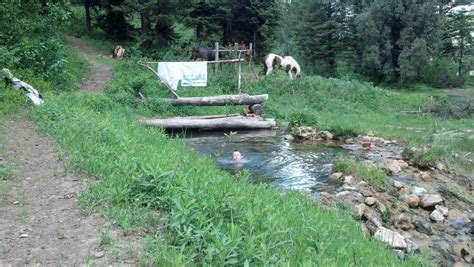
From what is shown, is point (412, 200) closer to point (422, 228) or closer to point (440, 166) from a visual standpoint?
point (422, 228)

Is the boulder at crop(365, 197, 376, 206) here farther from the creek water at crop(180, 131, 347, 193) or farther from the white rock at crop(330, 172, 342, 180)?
the white rock at crop(330, 172, 342, 180)

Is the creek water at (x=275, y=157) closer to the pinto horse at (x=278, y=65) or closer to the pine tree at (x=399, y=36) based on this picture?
the pinto horse at (x=278, y=65)

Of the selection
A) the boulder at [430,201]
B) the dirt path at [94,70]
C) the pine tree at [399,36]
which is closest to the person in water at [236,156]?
the boulder at [430,201]

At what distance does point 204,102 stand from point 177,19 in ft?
39.7

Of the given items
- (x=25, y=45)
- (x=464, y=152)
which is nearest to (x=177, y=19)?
(x=25, y=45)

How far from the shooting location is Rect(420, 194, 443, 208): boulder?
9375mm

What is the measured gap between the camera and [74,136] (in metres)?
7.79

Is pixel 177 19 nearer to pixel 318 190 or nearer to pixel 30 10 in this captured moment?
pixel 30 10

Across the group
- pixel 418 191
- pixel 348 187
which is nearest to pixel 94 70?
pixel 348 187

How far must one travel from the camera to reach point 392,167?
11.8 meters

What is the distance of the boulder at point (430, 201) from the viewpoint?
369 inches

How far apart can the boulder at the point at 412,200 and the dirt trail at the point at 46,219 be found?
6.54 m

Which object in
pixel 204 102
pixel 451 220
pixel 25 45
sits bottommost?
pixel 451 220

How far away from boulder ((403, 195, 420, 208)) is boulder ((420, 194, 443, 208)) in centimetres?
10
